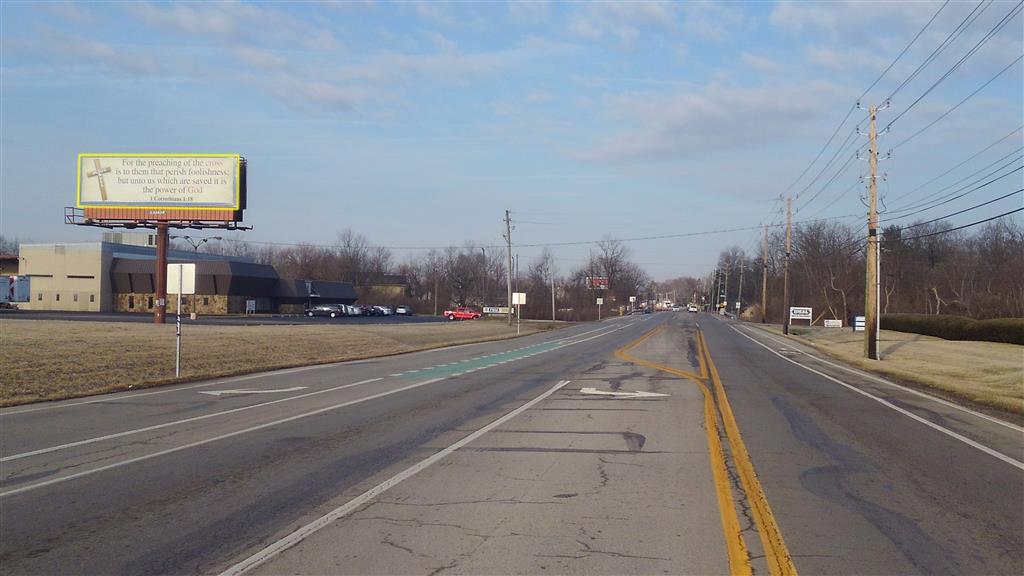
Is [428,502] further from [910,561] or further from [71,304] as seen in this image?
[71,304]

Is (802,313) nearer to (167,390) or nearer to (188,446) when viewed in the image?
(167,390)

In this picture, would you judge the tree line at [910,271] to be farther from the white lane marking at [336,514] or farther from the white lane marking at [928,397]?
the white lane marking at [336,514]

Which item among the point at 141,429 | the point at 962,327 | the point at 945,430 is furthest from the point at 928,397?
the point at 962,327

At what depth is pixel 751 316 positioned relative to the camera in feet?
362

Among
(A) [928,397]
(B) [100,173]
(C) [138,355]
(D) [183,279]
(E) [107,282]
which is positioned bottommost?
(A) [928,397]

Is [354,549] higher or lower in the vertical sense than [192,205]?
lower

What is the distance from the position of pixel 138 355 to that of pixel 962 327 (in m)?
42.1

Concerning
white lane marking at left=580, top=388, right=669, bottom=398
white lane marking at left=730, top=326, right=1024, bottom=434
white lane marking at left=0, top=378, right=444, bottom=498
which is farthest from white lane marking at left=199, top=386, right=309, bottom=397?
white lane marking at left=730, top=326, right=1024, bottom=434

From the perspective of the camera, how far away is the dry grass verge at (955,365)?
20281 millimetres

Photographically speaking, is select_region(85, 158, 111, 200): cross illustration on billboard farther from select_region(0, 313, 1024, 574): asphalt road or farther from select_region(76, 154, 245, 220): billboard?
select_region(0, 313, 1024, 574): asphalt road

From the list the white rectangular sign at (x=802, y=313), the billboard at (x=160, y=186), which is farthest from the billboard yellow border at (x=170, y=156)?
the white rectangular sign at (x=802, y=313)

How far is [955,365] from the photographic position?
29.4 metres

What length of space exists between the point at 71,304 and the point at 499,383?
73.2 meters

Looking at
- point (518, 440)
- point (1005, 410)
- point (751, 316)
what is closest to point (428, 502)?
point (518, 440)
